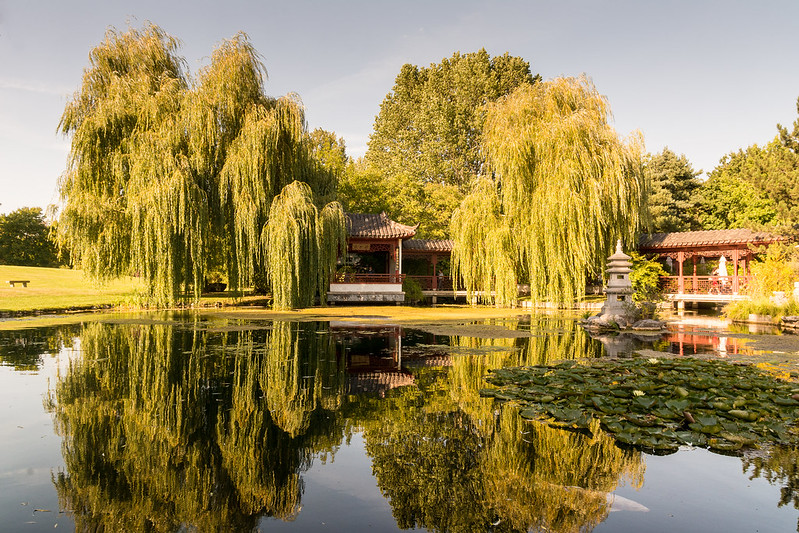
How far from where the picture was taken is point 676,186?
3425 centimetres

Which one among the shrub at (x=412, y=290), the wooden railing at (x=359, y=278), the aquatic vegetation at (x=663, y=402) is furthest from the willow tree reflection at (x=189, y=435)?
the shrub at (x=412, y=290)

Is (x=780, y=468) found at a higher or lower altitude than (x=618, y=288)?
lower

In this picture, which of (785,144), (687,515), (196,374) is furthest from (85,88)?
(785,144)

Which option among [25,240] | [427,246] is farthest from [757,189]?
[25,240]

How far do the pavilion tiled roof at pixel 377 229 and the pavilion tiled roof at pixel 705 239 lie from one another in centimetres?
1104

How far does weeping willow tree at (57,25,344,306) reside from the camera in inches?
637

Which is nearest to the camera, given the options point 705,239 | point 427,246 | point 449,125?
point 705,239

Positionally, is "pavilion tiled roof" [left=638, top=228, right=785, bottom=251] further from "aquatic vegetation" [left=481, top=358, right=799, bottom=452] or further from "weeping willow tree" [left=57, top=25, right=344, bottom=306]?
"aquatic vegetation" [left=481, top=358, right=799, bottom=452]

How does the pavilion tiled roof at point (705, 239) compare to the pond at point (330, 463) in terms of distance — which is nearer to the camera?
the pond at point (330, 463)

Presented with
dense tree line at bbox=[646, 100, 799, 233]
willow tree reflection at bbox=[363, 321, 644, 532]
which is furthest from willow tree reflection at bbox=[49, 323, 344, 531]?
dense tree line at bbox=[646, 100, 799, 233]

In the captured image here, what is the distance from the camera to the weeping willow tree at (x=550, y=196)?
17859 millimetres

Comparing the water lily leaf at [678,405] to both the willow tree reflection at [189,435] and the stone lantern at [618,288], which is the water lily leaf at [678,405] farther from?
the stone lantern at [618,288]

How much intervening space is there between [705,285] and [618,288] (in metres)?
11.7

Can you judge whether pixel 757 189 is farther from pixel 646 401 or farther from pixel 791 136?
pixel 646 401
